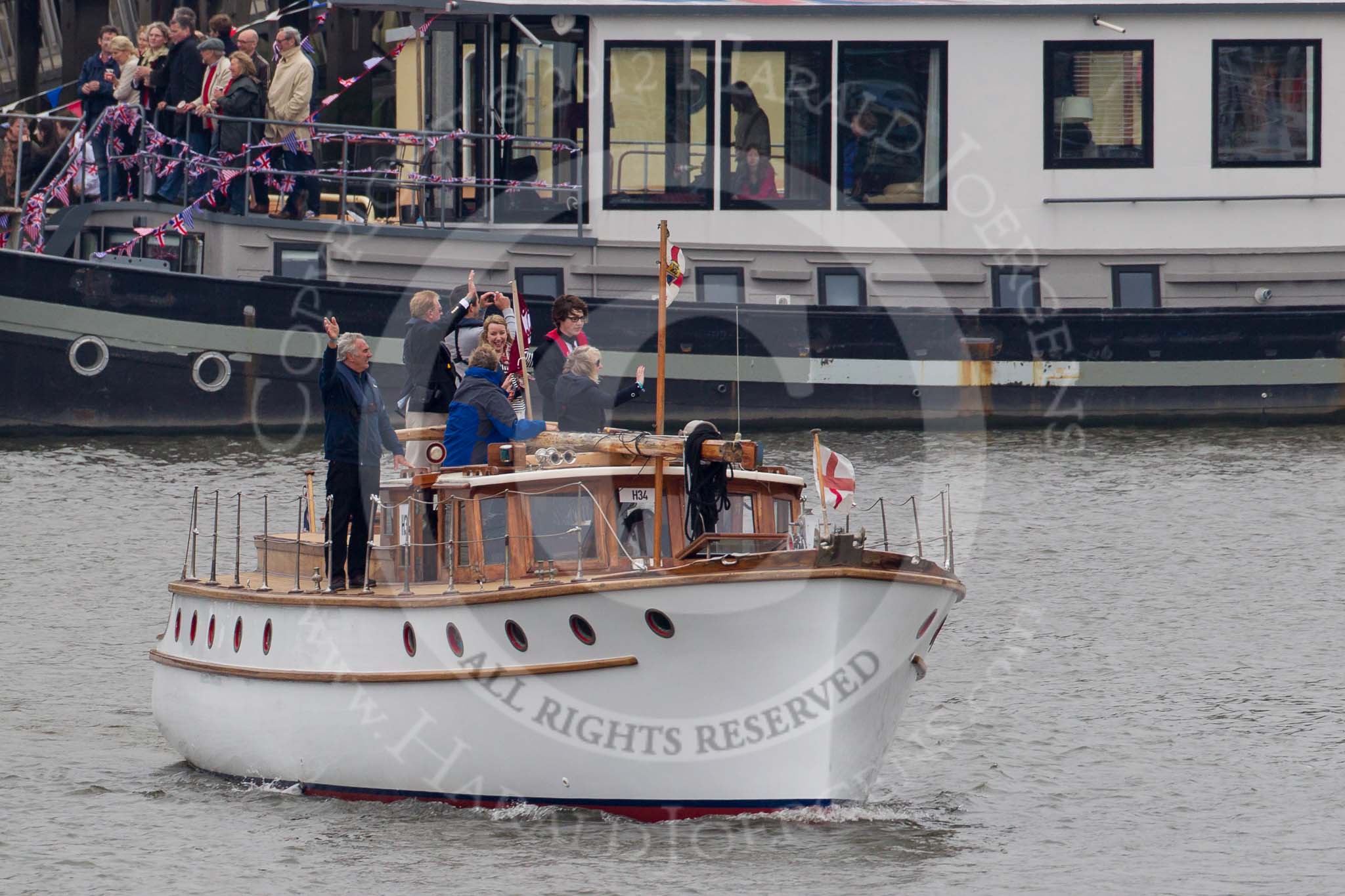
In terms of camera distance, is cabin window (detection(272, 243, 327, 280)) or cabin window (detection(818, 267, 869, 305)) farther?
cabin window (detection(818, 267, 869, 305))

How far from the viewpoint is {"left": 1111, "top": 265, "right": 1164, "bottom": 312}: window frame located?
30.6m

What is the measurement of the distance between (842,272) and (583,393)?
14362mm

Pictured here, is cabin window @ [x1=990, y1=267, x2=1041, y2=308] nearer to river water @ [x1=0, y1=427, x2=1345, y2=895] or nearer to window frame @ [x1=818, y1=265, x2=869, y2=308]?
window frame @ [x1=818, y1=265, x2=869, y2=308]

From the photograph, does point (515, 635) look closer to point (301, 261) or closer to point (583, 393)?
point (583, 393)

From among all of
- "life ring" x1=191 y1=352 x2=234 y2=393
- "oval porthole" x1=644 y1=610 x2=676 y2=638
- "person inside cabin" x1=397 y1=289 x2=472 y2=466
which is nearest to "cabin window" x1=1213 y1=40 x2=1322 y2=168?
"life ring" x1=191 y1=352 x2=234 y2=393

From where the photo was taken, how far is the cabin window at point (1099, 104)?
1201 inches

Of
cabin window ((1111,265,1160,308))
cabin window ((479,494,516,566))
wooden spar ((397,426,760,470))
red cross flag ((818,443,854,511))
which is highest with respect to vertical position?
cabin window ((1111,265,1160,308))

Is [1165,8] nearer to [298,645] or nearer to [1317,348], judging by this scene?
[1317,348]

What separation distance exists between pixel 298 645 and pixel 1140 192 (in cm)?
1813

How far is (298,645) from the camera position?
15250 mm

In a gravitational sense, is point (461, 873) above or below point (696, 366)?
below

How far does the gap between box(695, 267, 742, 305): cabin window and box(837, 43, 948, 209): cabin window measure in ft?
5.86

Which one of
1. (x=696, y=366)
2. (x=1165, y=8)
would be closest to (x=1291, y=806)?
(x=696, y=366)

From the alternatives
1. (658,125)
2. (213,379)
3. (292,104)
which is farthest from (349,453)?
(658,125)
